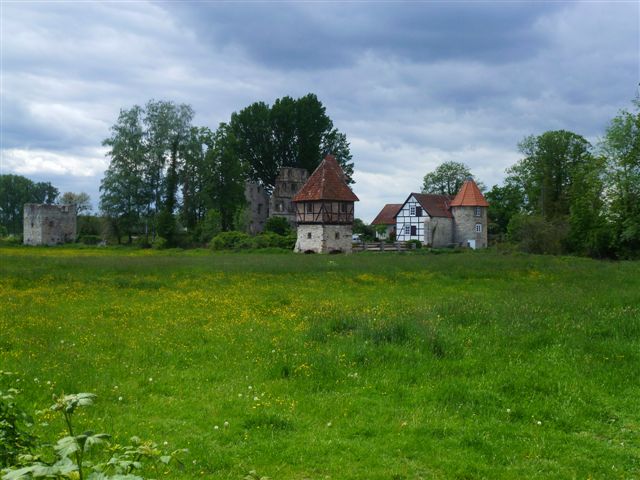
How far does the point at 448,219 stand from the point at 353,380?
7455 centimetres

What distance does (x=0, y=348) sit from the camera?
11.9 meters

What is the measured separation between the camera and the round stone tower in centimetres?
7950

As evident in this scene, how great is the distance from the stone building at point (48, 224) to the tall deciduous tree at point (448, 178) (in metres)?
64.6

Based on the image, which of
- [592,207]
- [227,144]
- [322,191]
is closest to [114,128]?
[227,144]

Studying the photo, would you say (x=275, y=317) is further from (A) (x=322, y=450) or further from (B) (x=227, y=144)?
(B) (x=227, y=144)

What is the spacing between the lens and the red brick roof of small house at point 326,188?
62.6 meters

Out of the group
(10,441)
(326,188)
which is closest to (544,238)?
(326,188)

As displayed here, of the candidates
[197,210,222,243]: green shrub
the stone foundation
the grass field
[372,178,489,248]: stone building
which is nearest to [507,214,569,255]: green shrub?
[372,178,489,248]: stone building

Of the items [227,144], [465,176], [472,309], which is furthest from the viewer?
[465,176]

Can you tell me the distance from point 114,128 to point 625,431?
71.7 meters

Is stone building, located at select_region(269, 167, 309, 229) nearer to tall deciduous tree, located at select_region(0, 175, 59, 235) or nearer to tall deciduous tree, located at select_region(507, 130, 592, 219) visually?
tall deciduous tree, located at select_region(507, 130, 592, 219)

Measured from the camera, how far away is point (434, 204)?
83062 mm

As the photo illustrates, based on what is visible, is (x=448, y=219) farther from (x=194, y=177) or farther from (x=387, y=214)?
(x=194, y=177)

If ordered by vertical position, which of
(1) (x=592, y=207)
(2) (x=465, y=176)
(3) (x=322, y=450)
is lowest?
(3) (x=322, y=450)
